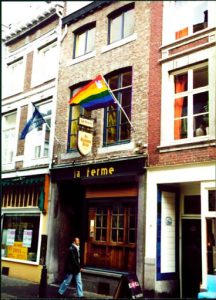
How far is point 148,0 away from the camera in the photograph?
6730 millimetres

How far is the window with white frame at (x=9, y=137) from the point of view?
14.2 m

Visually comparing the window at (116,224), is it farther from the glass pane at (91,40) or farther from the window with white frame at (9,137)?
the glass pane at (91,40)

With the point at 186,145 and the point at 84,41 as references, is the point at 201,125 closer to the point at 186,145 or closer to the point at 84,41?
the point at 186,145

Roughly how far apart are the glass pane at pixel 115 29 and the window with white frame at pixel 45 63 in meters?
2.62

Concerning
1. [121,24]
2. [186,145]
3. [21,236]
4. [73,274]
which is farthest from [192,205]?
[21,236]

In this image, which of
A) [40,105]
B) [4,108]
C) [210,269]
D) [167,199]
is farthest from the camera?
[4,108]

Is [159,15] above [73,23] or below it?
below

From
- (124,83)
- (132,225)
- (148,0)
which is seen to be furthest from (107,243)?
(148,0)

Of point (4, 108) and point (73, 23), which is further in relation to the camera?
point (4, 108)

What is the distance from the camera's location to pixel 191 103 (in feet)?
32.0

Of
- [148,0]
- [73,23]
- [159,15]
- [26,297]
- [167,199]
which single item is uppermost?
[73,23]

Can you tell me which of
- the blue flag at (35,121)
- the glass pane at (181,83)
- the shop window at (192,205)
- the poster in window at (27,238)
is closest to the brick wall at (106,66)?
the glass pane at (181,83)

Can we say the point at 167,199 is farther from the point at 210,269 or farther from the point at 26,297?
the point at 26,297

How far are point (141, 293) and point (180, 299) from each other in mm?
886
